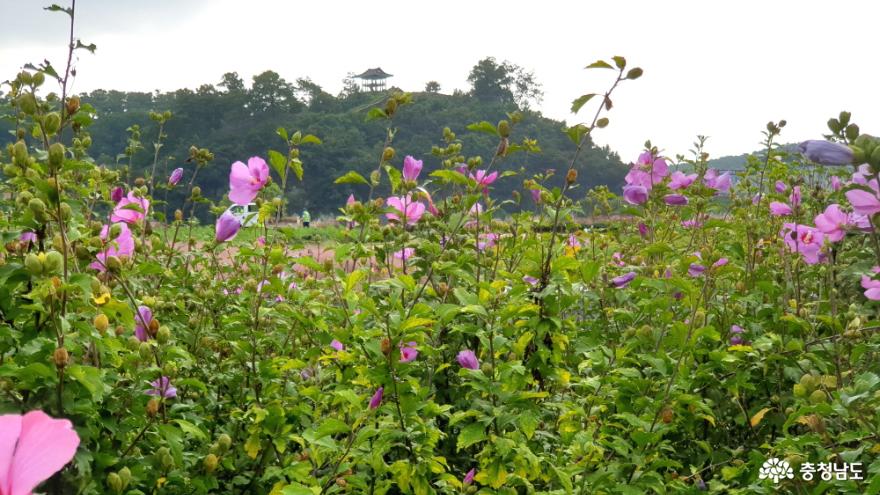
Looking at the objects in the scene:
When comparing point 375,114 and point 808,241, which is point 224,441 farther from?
point 808,241

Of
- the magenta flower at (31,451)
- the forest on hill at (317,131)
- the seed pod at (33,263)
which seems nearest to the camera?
the magenta flower at (31,451)

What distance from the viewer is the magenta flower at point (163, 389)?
55.2 inches

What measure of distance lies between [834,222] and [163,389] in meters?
1.51

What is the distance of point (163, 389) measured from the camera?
140 centimetres

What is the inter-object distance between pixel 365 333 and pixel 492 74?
5351 centimetres

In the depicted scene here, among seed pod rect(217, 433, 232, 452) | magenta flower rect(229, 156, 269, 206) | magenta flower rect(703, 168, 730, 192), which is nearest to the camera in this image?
seed pod rect(217, 433, 232, 452)

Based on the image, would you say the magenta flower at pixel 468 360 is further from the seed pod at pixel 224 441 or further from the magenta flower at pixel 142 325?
the magenta flower at pixel 142 325

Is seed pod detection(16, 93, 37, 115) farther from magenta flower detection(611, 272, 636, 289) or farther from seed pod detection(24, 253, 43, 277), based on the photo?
magenta flower detection(611, 272, 636, 289)

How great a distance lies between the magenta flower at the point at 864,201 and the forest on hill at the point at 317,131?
3353cm

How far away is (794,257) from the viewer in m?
2.35

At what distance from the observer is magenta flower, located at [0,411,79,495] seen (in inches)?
14.0

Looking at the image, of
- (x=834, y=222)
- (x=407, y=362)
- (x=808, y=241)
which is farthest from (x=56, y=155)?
(x=808, y=241)

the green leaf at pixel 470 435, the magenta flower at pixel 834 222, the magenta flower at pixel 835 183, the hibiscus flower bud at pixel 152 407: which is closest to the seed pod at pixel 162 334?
the hibiscus flower bud at pixel 152 407

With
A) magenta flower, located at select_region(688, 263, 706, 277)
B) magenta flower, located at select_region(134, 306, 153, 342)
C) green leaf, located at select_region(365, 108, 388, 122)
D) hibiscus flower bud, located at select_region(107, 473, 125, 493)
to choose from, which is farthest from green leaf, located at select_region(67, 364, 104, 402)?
magenta flower, located at select_region(688, 263, 706, 277)
